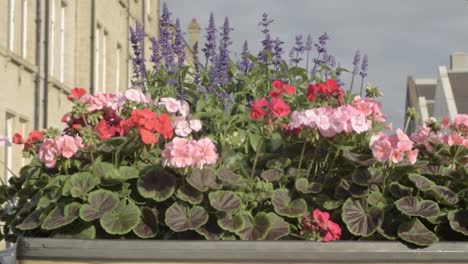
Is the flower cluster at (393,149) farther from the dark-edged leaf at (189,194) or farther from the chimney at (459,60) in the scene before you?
the chimney at (459,60)

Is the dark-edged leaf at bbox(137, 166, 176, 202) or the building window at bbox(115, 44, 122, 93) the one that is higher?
the building window at bbox(115, 44, 122, 93)

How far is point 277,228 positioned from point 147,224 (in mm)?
407

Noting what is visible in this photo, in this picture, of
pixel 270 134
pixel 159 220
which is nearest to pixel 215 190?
pixel 159 220

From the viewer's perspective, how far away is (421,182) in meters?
3.54

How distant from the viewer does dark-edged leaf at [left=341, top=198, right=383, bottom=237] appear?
3.41 meters

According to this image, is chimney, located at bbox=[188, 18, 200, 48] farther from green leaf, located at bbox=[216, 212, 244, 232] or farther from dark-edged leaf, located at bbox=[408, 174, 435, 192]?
green leaf, located at bbox=[216, 212, 244, 232]

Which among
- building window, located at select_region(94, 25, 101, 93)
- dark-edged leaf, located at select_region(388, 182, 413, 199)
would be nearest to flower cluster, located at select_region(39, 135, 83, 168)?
dark-edged leaf, located at select_region(388, 182, 413, 199)

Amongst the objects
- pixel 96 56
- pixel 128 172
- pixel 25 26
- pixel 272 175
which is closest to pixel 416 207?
pixel 272 175

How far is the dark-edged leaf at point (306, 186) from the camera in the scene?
357 centimetres

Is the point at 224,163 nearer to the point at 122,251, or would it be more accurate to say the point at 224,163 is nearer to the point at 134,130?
the point at 134,130

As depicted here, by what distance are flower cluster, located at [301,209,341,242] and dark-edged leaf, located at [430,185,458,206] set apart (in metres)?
0.33

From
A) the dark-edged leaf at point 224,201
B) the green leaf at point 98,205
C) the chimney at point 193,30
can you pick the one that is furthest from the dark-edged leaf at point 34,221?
the chimney at point 193,30

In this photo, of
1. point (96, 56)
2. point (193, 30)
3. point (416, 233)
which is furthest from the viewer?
point (193, 30)

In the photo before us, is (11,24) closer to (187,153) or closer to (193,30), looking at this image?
(187,153)
